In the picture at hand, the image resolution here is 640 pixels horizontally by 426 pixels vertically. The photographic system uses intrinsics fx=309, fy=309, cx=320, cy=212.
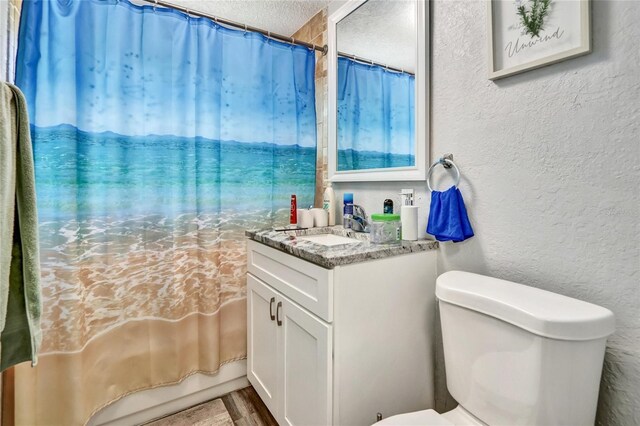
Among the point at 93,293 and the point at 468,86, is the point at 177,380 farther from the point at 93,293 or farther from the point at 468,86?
the point at 468,86

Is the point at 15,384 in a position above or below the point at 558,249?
below

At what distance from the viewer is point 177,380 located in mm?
1549

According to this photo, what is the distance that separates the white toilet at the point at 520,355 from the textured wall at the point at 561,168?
131 millimetres

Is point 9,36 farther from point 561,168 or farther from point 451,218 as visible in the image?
point 561,168

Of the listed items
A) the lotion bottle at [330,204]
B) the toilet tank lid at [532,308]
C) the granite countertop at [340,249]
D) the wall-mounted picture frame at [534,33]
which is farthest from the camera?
the lotion bottle at [330,204]

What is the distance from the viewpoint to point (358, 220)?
1523mm

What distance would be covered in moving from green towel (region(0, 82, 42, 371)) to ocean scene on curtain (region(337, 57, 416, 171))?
1.27 m

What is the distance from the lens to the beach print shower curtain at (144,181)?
4.09ft

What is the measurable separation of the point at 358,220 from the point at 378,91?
2.10 feet

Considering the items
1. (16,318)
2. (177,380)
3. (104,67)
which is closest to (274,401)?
(177,380)

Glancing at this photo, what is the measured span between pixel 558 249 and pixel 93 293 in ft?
5.81

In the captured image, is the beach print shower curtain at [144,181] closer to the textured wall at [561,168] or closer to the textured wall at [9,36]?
the textured wall at [9,36]

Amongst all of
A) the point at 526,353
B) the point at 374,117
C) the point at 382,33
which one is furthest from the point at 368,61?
the point at 526,353

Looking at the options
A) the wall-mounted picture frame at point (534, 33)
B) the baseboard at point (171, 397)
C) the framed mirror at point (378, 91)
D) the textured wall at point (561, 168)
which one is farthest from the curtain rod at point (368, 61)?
the baseboard at point (171, 397)
